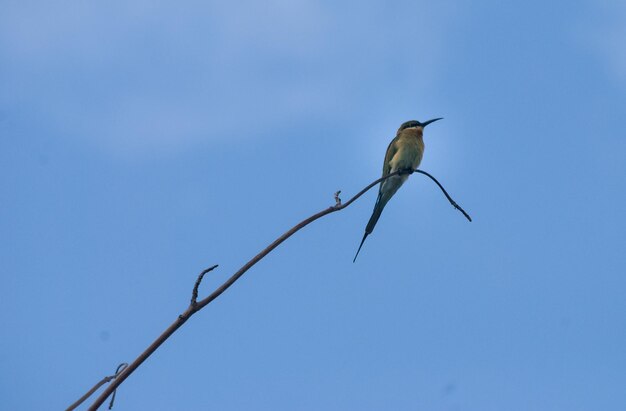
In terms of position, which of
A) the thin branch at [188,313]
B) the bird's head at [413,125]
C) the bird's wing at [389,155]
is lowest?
the thin branch at [188,313]

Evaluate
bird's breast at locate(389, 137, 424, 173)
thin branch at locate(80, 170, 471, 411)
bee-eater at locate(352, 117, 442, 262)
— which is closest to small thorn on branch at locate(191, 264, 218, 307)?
thin branch at locate(80, 170, 471, 411)

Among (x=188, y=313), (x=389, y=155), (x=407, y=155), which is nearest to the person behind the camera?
(x=188, y=313)

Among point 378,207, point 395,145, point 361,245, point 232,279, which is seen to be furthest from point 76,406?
point 395,145

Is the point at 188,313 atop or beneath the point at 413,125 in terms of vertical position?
beneath

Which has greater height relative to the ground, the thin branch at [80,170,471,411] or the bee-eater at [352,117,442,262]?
the bee-eater at [352,117,442,262]

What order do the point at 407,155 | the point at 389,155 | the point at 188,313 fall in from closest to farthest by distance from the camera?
the point at 188,313
the point at 407,155
the point at 389,155

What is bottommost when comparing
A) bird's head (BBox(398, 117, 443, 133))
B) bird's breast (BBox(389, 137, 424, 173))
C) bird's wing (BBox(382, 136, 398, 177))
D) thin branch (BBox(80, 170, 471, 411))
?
thin branch (BBox(80, 170, 471, 411))

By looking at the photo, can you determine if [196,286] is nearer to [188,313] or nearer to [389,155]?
[188,313]

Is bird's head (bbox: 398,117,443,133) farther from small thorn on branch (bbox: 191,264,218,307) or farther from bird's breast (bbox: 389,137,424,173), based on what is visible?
small thorn on branch (bbox: 191,264,218,307)

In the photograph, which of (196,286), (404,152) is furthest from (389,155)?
(196,286)

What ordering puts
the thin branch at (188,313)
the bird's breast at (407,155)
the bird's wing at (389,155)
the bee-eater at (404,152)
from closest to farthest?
the thin branch at (188,313) < the bee-eater at (404,152) < the bird's breast at (407,155) < the bird's wing at (389,155)

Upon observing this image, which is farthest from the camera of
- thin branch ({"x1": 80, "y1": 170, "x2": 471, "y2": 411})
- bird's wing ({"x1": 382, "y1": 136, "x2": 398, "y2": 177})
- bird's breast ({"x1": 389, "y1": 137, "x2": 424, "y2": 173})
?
bird's wing ({"x1": 382, "y1": 136, "x2": 398, "y2": 177})

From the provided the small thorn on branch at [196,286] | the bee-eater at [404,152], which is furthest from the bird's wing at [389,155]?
the small thorn on branch at [196,286]

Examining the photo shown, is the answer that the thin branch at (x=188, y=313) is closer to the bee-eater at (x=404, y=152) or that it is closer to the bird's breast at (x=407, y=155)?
the bee-eater at (x=404, y=152)
